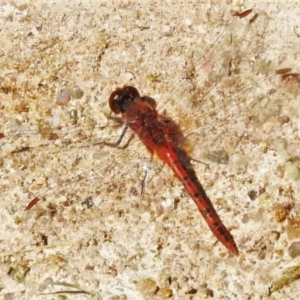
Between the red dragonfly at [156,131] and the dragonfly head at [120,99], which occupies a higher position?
the dragonfly head at [120,99]

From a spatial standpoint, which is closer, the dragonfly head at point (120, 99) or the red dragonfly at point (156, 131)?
the red dragonfly at point (156, 131)

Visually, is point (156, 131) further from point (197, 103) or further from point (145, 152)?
point (197, 103)

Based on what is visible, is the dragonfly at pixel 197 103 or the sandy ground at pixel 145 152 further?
the dragonfly at pixel 197 103

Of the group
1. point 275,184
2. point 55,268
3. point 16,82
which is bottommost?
point 275,184

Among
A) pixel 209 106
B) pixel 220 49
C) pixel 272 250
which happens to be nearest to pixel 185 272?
pixel 272 250

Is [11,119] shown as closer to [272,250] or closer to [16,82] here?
[16,82]

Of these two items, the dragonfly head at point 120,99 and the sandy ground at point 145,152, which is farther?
the dragonfly head at point 120,99
